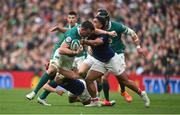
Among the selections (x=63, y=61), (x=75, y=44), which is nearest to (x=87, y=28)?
(x=75, y=44)

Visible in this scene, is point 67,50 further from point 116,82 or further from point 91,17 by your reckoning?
point 91,17

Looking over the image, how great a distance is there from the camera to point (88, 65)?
18797 millimetres

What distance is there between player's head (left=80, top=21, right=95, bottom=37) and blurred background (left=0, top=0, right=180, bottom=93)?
1254 cm

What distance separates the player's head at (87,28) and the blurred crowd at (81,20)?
12.7m

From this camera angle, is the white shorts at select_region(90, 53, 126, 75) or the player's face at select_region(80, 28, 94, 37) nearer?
the player's face at select_region(80, 28, 94, 37)

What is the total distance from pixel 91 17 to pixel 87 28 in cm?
1577

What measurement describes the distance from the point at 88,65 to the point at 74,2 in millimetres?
15727

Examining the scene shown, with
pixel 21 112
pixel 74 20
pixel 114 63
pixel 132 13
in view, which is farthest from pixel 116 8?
pixel 21 112

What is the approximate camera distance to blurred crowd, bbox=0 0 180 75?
3134 centimetres

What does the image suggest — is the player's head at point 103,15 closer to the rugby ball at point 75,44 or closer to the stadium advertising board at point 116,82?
the rugby ball at point 75,44

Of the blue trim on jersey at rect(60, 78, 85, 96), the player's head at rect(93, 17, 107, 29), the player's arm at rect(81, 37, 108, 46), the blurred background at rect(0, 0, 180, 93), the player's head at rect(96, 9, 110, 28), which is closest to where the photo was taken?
the player's arm at rect(81, 37, 108, 46)

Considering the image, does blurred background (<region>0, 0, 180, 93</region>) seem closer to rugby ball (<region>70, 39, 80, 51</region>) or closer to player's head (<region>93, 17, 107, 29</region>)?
player's head (<region>93, 17, 107, 29</region>)

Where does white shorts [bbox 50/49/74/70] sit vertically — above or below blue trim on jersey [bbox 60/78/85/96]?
above

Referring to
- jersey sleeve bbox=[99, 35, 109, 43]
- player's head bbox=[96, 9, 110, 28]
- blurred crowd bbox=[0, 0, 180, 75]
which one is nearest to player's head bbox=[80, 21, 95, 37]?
jersey sleeve bbox=[99, 35, 109, 43]
